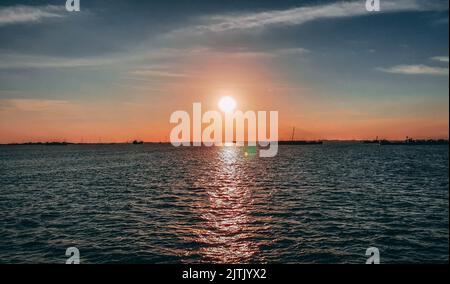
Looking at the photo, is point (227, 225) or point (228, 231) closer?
point (228, 231)

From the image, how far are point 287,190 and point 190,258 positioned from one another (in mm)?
28316

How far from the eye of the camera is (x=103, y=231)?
1016 inches

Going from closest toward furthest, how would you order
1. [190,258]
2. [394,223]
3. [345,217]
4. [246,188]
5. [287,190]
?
[190,258]
[394,223]
[345,217]
[287,190]
[246,188]

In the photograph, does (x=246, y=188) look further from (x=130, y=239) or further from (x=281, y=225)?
(x=130, y=239)

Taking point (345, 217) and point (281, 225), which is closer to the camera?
point (281, 225)

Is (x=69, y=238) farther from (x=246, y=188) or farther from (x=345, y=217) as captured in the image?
(x=246, y=188)
